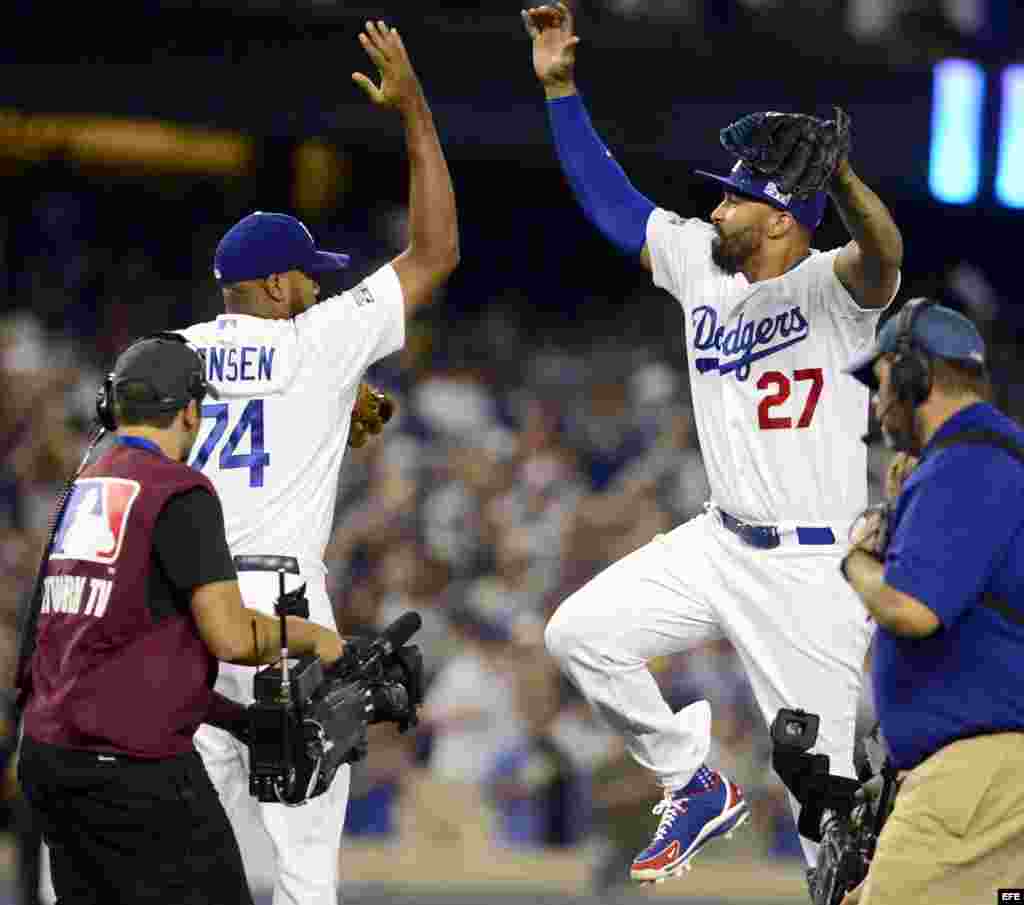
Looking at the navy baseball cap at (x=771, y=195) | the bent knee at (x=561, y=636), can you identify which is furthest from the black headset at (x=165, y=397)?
the navy baseball cap at (x=771, y=195)

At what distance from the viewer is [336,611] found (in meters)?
11.3

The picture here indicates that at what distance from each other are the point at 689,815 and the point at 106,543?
2142mm

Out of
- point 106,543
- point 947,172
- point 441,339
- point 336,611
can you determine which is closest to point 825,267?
point 106,543

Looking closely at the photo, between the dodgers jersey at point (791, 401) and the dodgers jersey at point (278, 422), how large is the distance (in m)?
1.09

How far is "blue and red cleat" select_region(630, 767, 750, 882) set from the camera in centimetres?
612

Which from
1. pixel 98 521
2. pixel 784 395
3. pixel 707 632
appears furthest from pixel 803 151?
pixel 98 521

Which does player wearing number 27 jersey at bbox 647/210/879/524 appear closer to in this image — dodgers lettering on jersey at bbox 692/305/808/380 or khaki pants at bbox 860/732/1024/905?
dodgers lettering on jersey at bbox 692/305/808/380

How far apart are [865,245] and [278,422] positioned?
174 cm

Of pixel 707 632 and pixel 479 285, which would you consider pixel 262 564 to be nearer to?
pixel 707 632

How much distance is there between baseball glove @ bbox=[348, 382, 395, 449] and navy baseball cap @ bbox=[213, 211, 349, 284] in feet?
1.74

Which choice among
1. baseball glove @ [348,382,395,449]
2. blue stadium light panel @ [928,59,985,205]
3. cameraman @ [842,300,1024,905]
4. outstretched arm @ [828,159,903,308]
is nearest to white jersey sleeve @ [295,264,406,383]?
A: baseball glove @ [348,382,395,449]

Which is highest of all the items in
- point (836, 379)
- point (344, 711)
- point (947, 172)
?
point (947, 172)

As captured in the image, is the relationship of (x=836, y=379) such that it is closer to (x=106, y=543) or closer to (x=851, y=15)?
(x=106, y=543)

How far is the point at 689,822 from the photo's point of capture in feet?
20.3
